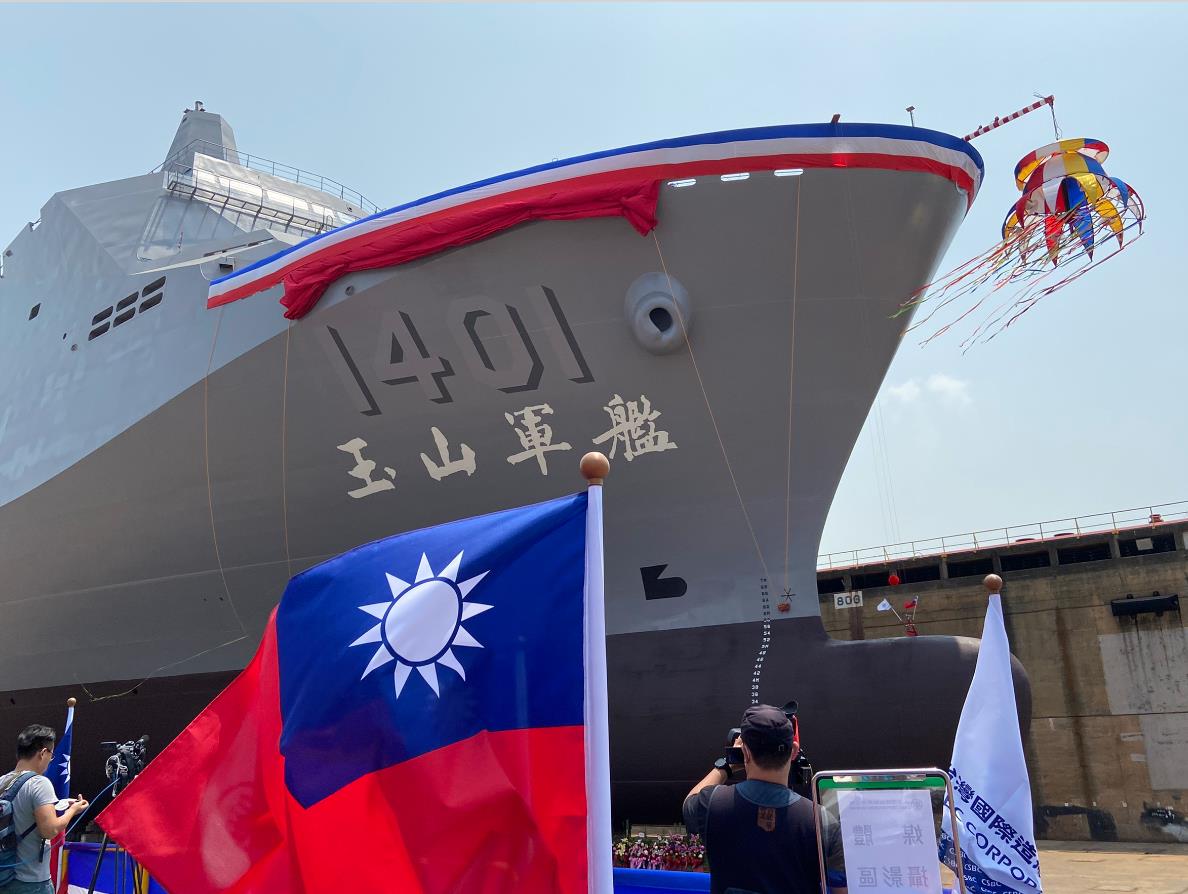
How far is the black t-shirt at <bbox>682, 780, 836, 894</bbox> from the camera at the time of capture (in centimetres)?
207

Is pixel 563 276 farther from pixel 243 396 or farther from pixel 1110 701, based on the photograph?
pixel 1110 701

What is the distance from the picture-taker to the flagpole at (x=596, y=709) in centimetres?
215

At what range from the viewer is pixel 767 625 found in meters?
7.13

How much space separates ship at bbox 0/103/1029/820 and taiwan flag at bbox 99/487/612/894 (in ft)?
15.3

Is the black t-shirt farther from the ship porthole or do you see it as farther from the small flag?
the ship porthole

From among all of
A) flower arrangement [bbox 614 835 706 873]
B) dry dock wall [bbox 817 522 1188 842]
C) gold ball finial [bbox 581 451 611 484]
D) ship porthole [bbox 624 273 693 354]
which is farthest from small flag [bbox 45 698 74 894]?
dry dock wall [bbox 817 522 1188 842]

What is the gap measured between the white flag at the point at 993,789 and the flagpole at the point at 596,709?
1462mm

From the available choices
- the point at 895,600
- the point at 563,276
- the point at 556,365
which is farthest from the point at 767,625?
the point at 895,600

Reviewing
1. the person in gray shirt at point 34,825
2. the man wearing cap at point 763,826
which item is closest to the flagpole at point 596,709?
the man wearing cap at point 763,826

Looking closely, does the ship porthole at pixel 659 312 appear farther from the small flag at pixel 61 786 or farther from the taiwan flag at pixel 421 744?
the taiwan flag at pixel 421 744

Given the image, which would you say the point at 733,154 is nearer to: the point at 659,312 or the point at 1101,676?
the point at 659,312

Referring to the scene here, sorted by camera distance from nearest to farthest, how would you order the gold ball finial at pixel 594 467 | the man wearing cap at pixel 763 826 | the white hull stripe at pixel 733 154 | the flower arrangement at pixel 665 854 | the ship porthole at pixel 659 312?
the man wearing cap at pixel 763 826
the gold ball finial at pixel 594 467
the flower arrangement at pixel 665 854
the white hull stripe at pixel 733 154
the ship porthole at pixel 659 312

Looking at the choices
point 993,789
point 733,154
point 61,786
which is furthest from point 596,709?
point 733,154

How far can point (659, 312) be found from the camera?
7070 mm
